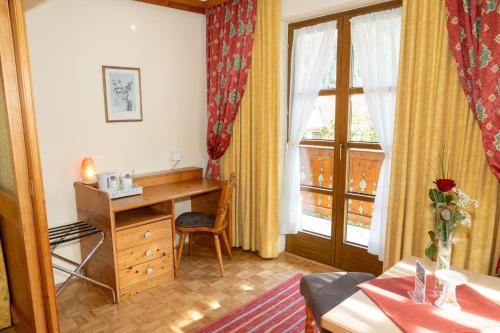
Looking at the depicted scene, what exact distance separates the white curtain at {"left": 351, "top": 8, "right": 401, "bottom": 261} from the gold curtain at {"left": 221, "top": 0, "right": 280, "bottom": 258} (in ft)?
2.53

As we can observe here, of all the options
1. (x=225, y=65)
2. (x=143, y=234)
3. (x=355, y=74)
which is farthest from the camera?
(x=225, y=65)

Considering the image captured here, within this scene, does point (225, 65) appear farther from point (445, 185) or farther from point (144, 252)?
point (445, 185)

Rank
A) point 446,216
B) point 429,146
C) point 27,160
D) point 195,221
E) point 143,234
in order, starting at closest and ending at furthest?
point 446,216 < point 27,160 < point 429,146 < point 143,234 < point 195,221

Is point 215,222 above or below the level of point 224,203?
below

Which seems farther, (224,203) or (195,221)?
(195,221)

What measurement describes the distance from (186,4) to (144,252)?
7.86 ft

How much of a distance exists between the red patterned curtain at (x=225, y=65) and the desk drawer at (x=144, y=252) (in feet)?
3.43

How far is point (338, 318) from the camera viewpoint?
1397 millimetres

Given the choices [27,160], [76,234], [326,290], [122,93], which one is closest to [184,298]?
[76,234]

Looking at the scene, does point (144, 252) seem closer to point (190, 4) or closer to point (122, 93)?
point (122, 93)

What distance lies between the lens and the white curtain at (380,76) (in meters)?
2.72

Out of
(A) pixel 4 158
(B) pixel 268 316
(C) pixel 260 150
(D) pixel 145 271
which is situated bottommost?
(B) pixel 268 316

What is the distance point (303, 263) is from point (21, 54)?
281cm

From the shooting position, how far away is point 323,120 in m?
3.28
